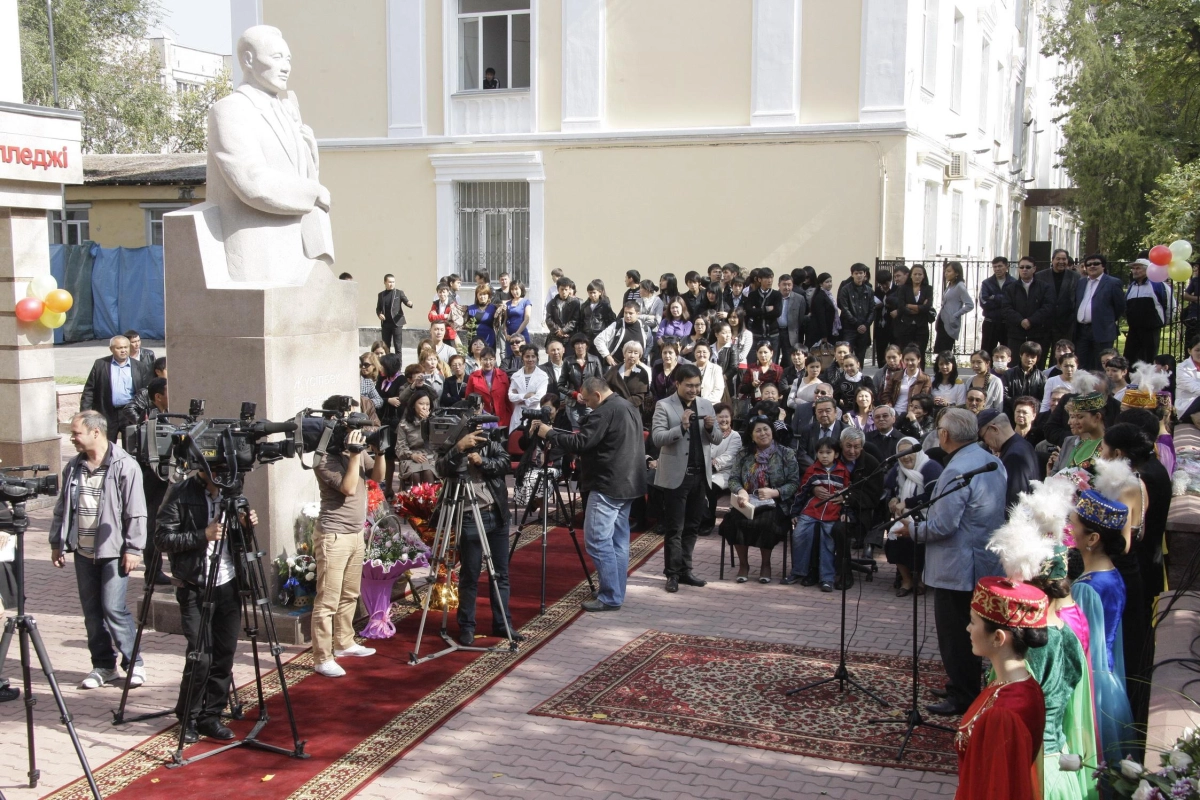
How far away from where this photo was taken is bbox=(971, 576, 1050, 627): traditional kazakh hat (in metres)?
4.46

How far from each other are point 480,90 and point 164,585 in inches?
588

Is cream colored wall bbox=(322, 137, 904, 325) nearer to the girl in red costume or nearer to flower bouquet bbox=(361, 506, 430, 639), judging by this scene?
flower bouquet bbox=(361, 506, 430, 639)

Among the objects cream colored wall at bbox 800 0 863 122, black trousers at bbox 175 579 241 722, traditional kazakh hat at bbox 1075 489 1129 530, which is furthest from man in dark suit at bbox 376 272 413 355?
traditional kazakh hat at bbox 1075 489 1129 530

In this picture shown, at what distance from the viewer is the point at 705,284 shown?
16.8 metres

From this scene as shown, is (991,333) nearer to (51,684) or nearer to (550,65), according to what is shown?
(550,65)

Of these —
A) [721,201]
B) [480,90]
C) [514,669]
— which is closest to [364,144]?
[480,90]

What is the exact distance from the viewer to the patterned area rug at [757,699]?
6.79 metres

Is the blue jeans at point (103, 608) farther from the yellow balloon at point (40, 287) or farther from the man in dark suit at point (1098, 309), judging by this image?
the man in dark suit at point (1098, 309)

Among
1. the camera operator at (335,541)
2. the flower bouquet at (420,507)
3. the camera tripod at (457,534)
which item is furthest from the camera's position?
the flower bouquet at (420,507)

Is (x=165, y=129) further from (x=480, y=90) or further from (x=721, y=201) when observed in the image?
(x=721, y=201)

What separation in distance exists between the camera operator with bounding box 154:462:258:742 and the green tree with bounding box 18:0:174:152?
122 feet

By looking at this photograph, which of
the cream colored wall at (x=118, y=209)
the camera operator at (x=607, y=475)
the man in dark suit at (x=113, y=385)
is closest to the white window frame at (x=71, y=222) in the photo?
the cream colored wall at (x=118, y=209)

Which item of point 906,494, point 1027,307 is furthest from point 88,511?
point 1027,307

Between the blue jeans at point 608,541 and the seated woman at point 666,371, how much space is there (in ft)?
10.0
